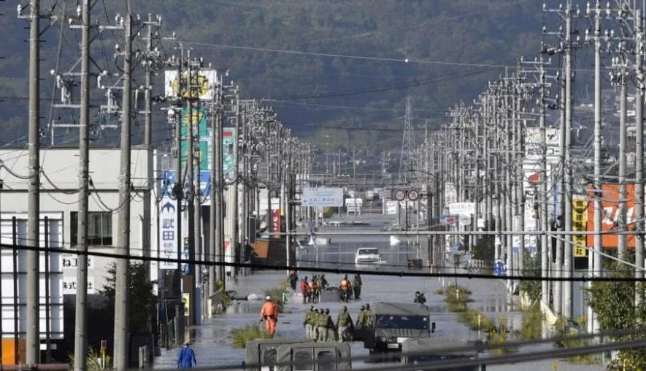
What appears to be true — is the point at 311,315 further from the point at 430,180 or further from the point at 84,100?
the point at 430,180

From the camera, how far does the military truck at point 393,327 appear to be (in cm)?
4531

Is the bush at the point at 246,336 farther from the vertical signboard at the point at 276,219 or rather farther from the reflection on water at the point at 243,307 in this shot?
the vertical signboard at the point at 276,219

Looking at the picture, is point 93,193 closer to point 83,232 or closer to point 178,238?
point 178,238

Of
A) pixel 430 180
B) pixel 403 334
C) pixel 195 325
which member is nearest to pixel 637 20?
pixel 403 334

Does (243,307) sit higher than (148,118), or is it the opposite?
(148,118)

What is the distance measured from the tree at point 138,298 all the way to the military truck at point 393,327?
596cm

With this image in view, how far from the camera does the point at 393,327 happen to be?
46.5 m

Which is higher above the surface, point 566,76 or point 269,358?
point 566,76

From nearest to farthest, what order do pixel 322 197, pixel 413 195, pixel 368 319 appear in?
1. pixel 368 319
2. pixel 322 197
3. pixel 413 195

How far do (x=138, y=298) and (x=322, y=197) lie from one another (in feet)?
189

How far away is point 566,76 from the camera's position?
56.1 meters

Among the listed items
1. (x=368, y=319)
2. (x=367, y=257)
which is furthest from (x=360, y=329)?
(x=367, y=257)

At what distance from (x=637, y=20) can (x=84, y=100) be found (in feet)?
44.8

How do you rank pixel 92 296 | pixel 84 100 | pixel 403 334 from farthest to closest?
pixel 92 296 → pixel 403 334 → pixel 84 100
